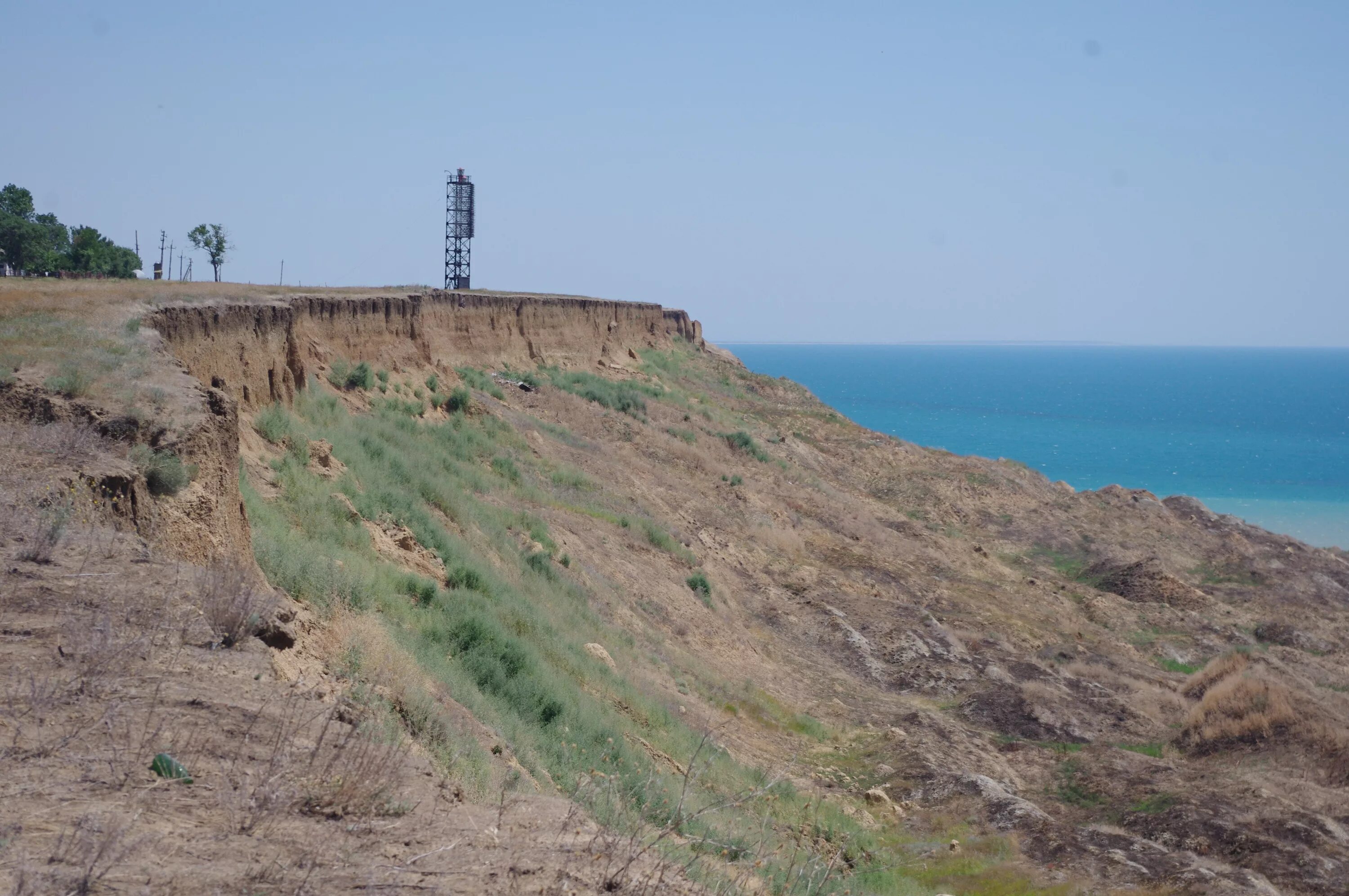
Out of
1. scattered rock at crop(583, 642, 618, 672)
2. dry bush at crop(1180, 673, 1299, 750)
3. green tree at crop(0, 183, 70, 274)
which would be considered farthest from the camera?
green tree at crop(0, 183, 70, 274)

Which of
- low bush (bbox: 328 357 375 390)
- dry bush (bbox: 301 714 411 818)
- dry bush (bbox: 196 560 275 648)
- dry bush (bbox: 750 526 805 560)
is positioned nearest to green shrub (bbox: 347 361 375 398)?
low bush (bbox: 328 357 375 390)

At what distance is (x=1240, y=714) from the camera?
655 inches

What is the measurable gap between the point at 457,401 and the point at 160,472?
16516 mm

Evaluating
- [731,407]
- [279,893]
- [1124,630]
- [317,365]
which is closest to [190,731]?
[279,893]

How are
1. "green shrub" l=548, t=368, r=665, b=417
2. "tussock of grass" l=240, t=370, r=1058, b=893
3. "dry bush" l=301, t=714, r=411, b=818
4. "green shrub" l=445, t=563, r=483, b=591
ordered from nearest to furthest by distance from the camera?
"dry bush" l=301, t=714, r=411, b=818 → "tussock of grass" l=240, t=370, r=1058, b=893 → "green shrub" l=445, t=563, r=483, b=591 → "green shrub" l=548, t=368, r=665, b=417

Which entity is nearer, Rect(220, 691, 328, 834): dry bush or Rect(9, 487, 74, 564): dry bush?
Rect(220, 691, 328, 834): dry bush

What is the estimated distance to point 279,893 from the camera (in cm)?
364

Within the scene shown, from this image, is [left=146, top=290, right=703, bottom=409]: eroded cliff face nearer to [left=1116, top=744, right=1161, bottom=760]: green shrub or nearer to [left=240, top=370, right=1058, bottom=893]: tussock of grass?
[left=240, top=370, right=1058, bottom=893]: tussock of grass

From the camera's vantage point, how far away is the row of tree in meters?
39.9

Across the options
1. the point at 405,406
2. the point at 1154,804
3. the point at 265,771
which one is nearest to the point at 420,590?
the point at 265,771

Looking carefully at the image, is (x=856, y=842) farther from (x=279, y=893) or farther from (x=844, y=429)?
(x=844, y=429)

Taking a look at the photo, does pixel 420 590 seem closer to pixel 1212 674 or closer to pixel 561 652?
pixel 561 652

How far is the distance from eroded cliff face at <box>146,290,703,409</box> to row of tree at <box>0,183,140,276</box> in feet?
53.5

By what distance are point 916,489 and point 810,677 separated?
62.1 feet
